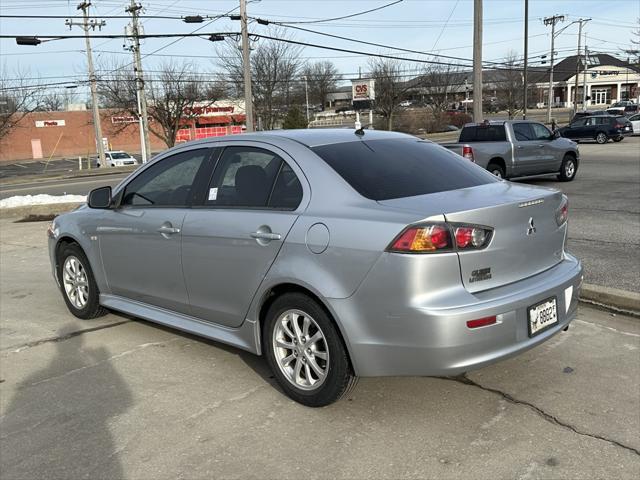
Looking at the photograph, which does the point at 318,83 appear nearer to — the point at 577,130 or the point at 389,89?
the point at 389,89

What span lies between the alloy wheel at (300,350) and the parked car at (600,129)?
31.5 metres

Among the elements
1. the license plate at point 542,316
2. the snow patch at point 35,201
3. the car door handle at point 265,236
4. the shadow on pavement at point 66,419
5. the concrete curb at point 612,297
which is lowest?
the shadow on pavement at point 66,419

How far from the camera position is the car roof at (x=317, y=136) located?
13.2ft

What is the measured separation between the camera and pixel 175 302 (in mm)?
4477

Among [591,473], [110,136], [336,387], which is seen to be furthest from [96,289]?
[110,136]

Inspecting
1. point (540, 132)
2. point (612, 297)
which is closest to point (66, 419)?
A: point (612, 297)

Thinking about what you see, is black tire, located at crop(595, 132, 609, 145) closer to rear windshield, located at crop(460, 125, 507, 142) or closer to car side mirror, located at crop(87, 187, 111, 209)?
rear windshield, located at crop(460, 125, 507, 142)

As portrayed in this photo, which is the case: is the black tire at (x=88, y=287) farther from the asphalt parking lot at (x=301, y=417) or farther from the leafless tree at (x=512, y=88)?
the leafless tree at (x=512, y=88)

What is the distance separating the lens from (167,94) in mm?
46469

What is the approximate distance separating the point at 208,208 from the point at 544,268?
2.26 metres

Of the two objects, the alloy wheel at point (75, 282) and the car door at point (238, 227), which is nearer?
the car door at point (238, 227)

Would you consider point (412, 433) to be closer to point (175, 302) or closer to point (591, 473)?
point (591, 473)

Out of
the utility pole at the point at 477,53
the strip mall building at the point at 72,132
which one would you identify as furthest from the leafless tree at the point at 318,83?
the utility pole at the point at 477,53

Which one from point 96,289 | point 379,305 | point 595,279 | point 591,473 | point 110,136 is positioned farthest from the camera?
point 110,136
